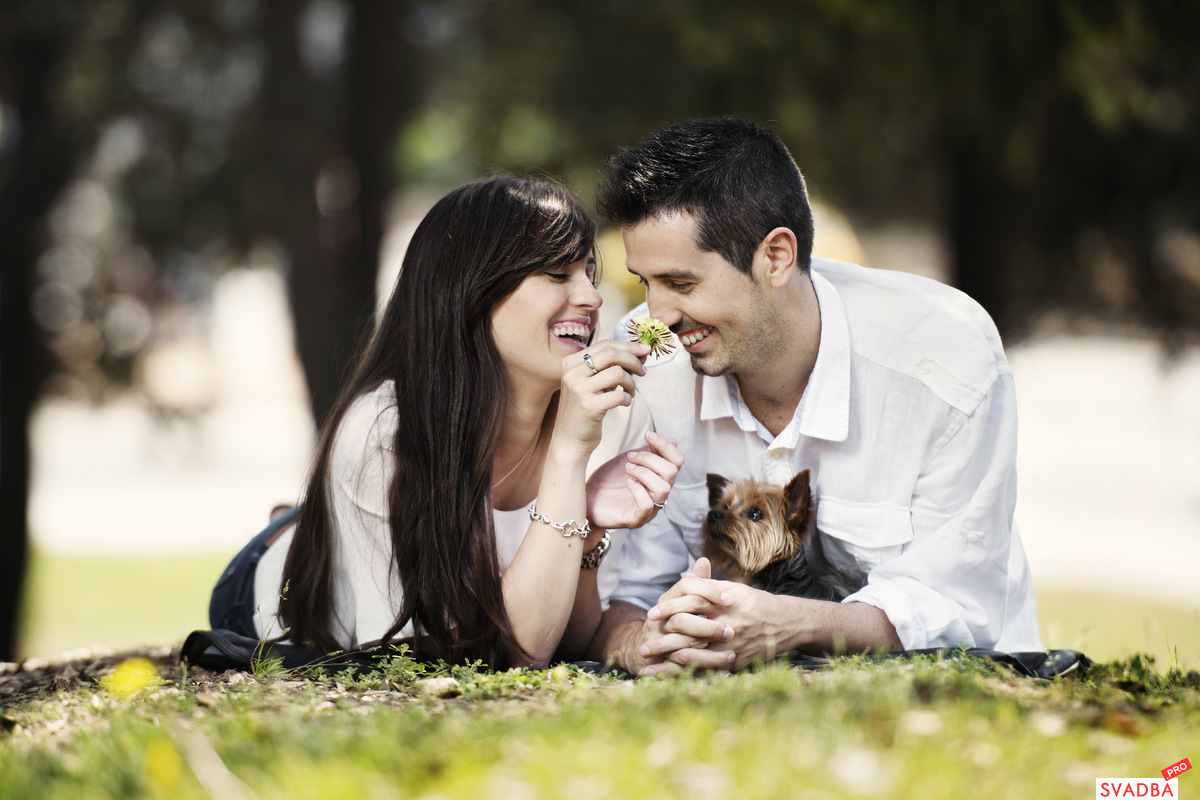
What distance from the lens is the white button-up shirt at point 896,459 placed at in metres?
4.14

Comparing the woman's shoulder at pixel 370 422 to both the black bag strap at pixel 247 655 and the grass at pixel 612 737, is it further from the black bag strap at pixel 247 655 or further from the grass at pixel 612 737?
the grass at pixel 612 737

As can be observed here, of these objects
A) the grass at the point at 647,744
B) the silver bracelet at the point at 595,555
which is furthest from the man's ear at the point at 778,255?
the grass at the point at 647,744

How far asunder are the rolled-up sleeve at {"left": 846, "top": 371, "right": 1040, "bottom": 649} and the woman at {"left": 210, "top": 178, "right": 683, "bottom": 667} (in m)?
1.05

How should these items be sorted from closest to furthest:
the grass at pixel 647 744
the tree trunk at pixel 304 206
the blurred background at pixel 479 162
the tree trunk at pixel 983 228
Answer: the grass at pixel 647 744, the blurred background at pixel 479 162, the tree trunk at pixel 304 206, the tree trunk at pixel 983 228

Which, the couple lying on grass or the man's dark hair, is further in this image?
the man's dark hair

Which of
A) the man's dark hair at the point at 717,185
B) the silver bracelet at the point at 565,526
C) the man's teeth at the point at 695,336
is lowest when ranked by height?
the silver bracelet at the point at 565,526

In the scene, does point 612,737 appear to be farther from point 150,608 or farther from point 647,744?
point 150,608

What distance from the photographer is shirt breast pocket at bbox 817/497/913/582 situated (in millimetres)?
4293

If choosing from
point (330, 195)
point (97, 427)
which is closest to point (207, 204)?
point (330, 195)

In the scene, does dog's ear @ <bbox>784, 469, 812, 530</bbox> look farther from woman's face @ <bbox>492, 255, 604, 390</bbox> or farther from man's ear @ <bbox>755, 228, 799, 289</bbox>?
woman's face @ <bbox>492, 255, 604, 390</bbox>

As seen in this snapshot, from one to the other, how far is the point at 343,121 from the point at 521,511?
22.7 ft

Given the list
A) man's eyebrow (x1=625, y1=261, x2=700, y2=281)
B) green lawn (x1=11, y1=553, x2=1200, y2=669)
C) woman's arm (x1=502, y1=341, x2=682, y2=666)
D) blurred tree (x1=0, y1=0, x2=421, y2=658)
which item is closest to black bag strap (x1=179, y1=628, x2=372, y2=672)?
woman's arm (x1=502, y1=341, x2=682, y2=666)

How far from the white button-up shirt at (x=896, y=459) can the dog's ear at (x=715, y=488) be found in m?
0.18

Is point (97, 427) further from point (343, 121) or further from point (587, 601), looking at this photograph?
point (587, 601)
